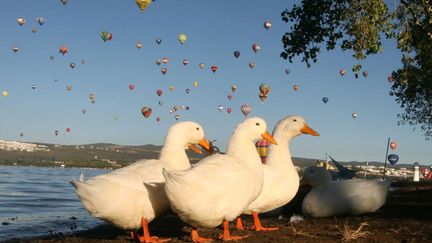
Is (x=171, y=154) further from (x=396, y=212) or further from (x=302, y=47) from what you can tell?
(x=302, y=47)

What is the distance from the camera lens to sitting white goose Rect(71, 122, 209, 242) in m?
7.25

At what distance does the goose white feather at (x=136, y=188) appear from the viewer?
23.8 ft

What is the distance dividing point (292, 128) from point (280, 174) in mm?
1155

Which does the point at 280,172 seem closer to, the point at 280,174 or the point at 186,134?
the point at 280,174

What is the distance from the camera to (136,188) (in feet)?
24.8

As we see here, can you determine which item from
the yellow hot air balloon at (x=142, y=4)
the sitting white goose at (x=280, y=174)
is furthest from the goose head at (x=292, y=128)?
the yellow hot air balloon at (x=142, y=4)

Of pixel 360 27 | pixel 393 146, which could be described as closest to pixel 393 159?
pixel 393 146

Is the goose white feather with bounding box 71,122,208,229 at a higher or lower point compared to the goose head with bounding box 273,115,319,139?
lower

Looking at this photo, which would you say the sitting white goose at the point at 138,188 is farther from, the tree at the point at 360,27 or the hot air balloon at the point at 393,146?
the hot air balloon at the point at 393,146

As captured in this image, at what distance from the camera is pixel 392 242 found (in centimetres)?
755

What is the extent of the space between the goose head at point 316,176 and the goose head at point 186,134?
4.58 m

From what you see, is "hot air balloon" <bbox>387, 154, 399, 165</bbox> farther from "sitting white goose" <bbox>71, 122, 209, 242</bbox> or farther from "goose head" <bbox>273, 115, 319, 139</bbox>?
"sitting white goose" <bbox>71, 122, 209, 242</bbox>

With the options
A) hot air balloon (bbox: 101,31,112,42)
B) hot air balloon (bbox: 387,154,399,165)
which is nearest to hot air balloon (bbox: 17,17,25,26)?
hot air balloon (bbox: 101,31,112,42)

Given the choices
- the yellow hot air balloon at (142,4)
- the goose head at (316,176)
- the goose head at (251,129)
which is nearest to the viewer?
the goose head at (251,129)
